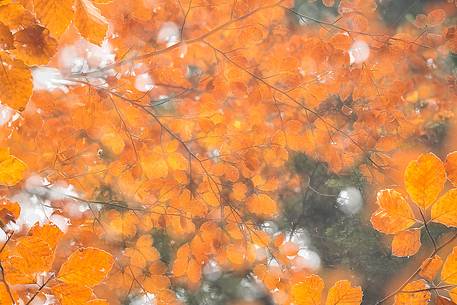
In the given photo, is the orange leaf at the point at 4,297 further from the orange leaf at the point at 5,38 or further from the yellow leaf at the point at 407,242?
the yellow leaf at the point at 407,242

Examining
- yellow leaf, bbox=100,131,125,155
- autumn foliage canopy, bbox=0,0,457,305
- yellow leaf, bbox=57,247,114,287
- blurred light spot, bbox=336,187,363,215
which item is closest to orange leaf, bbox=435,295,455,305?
yellow leaf, bbox=57,247,114,287

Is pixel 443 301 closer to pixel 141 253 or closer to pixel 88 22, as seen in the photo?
pixel 88 22

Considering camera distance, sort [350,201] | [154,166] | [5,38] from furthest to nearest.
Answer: [350,201]
[154,166]
[5,38]

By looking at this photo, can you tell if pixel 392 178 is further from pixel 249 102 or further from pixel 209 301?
pixel 209 301

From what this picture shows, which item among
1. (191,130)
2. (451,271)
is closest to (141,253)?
(191,130)

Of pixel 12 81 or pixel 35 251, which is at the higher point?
pixel 12 81

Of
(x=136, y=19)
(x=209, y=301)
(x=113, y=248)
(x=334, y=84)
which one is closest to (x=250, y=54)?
(x=334, y=84)

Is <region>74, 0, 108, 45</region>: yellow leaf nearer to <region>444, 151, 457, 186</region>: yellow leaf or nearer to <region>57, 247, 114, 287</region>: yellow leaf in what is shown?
<region>57, 247, 114, 287</region>: yellow leaf
